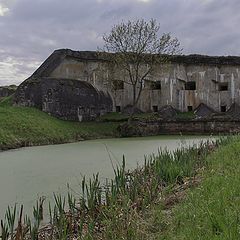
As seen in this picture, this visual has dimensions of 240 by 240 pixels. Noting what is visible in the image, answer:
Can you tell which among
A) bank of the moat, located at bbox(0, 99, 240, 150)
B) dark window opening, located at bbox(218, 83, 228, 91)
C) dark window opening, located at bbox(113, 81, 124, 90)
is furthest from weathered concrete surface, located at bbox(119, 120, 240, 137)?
dark window opening, located at bbox(218, 83, 228, 91)

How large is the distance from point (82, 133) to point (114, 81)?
8.02m

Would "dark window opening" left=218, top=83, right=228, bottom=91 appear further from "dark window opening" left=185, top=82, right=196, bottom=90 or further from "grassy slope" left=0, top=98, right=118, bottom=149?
"grassy slope" left=0, top=98, right=118, bottom=149

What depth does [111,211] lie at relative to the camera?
13.6 ft

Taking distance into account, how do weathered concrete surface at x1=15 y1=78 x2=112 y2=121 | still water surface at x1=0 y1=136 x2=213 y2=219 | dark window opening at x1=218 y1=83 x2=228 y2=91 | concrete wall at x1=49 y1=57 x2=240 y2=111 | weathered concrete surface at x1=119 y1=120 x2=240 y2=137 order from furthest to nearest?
dark window opening at x1=218 y1=83 x2=228 y2=91 → concrete wall at x1=49 y1=57 x2=240 y2=111 → weathered concrete surface at x1=15 y1=78 x2=112 y2=121 → weathered concrete surface at x1=119 y1=120 x2=240 y2=137 → still water surface at x1=0 y1=136 x2=213 y2=219

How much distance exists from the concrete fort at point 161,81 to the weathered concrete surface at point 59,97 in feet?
2.13

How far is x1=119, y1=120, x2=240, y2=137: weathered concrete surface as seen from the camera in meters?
22.5

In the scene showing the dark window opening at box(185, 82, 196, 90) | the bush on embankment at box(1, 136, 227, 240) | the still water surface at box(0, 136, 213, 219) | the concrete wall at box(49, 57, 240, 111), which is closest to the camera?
the bush on embankment at box(1, 136, 227, 240)

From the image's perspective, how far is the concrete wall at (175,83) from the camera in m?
27.3

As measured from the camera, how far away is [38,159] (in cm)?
1138

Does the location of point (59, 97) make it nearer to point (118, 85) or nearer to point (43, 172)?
point (118, 85)

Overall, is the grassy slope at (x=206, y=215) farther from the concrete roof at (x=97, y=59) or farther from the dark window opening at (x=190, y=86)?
the dark window opening at (x=190, y=86)

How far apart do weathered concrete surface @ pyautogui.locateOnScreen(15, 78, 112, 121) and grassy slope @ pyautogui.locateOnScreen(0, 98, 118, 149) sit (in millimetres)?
1086

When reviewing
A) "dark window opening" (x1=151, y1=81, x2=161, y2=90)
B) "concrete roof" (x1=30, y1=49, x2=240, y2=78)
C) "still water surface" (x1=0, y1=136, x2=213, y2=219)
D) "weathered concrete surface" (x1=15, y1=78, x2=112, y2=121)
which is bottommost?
"still water surface" (x1=0, y1=136, x2=213, y2=219)

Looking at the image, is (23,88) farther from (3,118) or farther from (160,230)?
(160,230)
